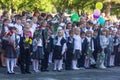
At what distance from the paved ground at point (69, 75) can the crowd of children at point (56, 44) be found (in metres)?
0.41

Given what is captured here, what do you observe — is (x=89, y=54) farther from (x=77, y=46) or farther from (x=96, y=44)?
(x=77, y=46)

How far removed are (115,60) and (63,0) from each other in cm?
2381

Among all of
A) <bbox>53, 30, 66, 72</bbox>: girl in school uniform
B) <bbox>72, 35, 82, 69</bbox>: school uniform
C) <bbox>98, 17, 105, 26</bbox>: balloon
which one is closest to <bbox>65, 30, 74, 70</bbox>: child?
<bbox>72, 35, 82, 69</bbox>: school uniform

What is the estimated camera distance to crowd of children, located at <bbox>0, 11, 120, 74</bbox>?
53.0ft

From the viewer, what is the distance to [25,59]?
16.2 m

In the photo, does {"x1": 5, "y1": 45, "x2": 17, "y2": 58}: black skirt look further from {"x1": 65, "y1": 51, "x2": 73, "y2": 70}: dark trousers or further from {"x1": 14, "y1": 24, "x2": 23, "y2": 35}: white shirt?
{"x1": 65, "y1": 51, "x2": 73, "y2": 70}: dark trousers

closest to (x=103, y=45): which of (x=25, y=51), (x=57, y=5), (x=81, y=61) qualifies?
(x=81, y=61)

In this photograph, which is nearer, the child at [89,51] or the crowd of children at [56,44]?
the crowd of children at [56,44]

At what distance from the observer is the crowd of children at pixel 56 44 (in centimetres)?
1616

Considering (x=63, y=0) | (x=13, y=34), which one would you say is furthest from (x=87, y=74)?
(x=63, y=0)

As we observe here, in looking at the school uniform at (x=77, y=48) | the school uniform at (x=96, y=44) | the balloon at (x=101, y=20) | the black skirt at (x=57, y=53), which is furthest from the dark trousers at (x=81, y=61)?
the balloon at (x=101, y=20)

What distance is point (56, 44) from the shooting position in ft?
56.4

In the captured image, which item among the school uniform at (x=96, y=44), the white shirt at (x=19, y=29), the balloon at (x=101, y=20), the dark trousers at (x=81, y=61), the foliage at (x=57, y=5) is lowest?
the dark trousers at (x=81, y=61)

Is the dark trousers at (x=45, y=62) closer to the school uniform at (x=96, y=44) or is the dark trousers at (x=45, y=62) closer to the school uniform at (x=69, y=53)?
the school uniform at (x=69, y=53)
